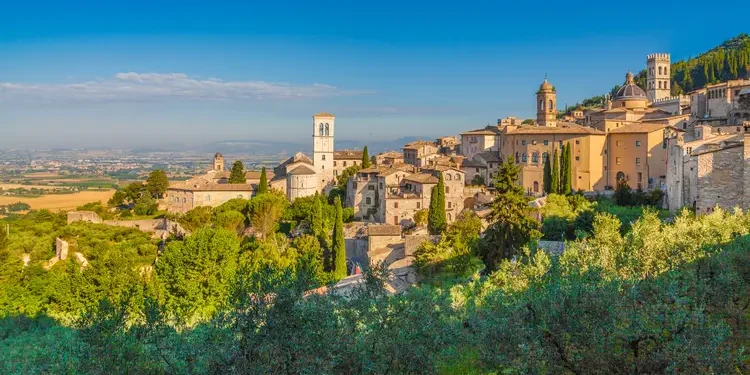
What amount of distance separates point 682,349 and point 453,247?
23.6 m

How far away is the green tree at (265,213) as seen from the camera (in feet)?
149

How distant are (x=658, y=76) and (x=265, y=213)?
2357 inches

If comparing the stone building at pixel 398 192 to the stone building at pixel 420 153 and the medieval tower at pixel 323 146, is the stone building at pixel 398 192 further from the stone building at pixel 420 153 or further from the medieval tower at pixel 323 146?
the medieval tower at pixel 323 146

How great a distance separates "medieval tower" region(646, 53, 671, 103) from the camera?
79625 mm

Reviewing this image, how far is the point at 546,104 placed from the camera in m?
59.6

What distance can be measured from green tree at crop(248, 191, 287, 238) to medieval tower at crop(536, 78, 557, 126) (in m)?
27.7

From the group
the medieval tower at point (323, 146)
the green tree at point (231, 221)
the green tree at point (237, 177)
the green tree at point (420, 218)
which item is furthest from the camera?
the medieval tower at point (323, 146)

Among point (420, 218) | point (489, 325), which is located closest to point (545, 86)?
point (420, 218)

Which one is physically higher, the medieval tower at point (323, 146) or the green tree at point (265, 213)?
the medieval tower at point (323, 146)

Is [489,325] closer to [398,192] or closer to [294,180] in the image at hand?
[398,192]

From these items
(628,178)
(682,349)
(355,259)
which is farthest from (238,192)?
(682,349)

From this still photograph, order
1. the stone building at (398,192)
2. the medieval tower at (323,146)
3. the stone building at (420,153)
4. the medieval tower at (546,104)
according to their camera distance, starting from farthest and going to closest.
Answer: the medieval tower at (323,146) < the stone building at (420,153) < the medieval tower at (546,104) < the stone building at (398,192)

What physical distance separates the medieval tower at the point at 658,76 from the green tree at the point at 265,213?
182ft

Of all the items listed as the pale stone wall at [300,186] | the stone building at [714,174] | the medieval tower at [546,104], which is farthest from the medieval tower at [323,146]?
the stone building at [714,174]
